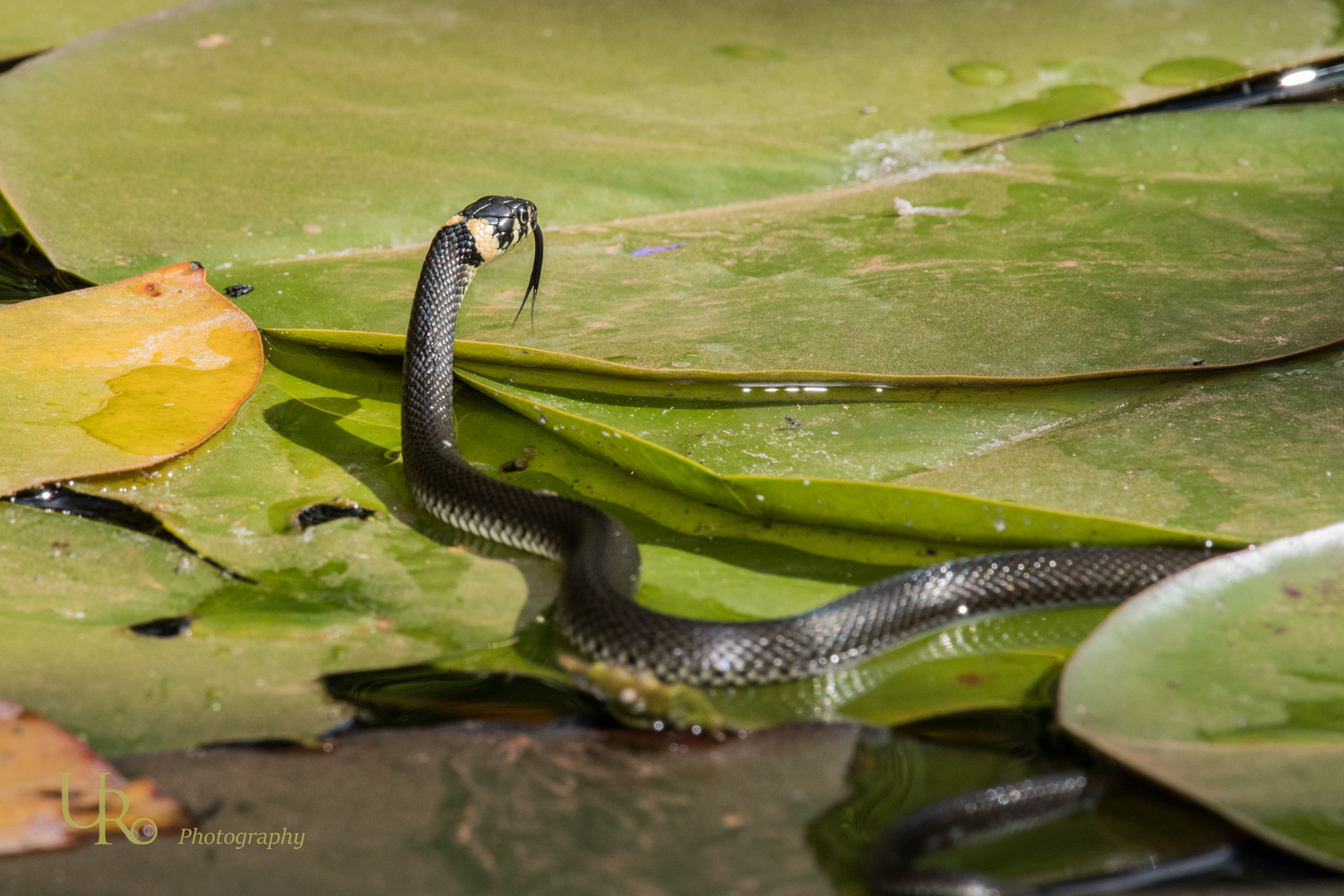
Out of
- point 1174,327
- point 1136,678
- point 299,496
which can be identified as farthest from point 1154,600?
point 299,496

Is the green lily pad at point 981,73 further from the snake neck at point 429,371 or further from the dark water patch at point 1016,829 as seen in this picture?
the dark water patch at point 1016,829

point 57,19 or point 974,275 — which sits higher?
point 57,19

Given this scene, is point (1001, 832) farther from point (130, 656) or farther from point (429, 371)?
point (429, 371)

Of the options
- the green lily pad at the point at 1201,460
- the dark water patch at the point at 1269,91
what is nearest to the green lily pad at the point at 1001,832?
the green lily pad at the point at 1201,460

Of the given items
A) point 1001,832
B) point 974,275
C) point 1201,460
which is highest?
point 974,275

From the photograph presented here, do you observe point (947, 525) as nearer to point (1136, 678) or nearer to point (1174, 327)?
point (1136, 678)

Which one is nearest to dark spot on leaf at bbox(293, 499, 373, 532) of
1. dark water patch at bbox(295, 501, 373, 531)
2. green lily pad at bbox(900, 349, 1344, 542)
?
dark water patch at bbox(295, 501, 373, 531)

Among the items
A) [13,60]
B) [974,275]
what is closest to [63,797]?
[974,275]

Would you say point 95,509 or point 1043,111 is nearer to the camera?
point 95,509
